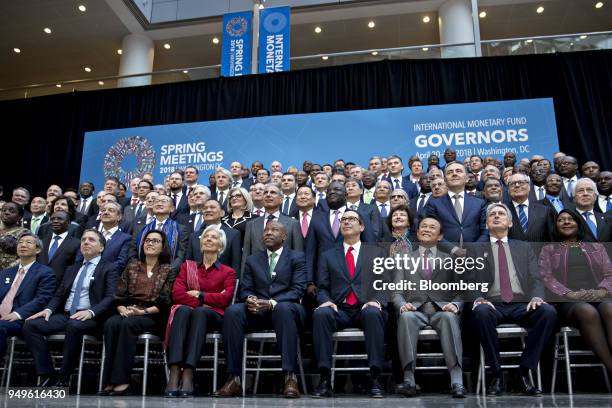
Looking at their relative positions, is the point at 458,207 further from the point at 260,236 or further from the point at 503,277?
the point at 260,236

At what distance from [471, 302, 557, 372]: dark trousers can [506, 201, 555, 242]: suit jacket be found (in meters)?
0.77

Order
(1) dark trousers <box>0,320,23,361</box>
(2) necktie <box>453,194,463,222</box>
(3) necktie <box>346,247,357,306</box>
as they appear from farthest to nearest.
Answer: (2) necktie <box>453,194,463,222</box> → (1) dark trousers <box>0,320,23,361</box> → (3) necktie <box>346,247,357,306</box>

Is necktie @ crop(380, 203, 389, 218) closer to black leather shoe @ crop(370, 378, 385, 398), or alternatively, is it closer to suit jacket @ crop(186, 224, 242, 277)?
suit jacket @ crop(186, 224, 242, 277)

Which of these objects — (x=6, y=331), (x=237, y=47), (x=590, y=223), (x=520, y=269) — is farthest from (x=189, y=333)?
(x=237, y=47)

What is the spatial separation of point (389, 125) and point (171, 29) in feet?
22.3

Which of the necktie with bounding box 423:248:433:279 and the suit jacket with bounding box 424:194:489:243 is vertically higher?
the suit jacket with bounding box 424:194:489:243

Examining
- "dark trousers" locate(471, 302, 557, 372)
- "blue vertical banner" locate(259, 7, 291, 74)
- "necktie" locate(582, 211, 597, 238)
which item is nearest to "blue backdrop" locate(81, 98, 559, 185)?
"blue vertical banner" locate(259, 7, 291, 74)

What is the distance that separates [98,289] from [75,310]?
0.26 m

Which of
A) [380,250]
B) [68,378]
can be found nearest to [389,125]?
[380,250]

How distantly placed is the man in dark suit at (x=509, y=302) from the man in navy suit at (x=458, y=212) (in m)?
0.41

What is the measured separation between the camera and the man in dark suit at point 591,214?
4105 millimetres

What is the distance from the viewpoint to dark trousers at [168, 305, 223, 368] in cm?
353

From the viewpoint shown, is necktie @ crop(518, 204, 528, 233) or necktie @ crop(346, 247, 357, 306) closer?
necktie @ crop(346, 247, 357, 306)

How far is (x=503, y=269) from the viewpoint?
12.2ft
